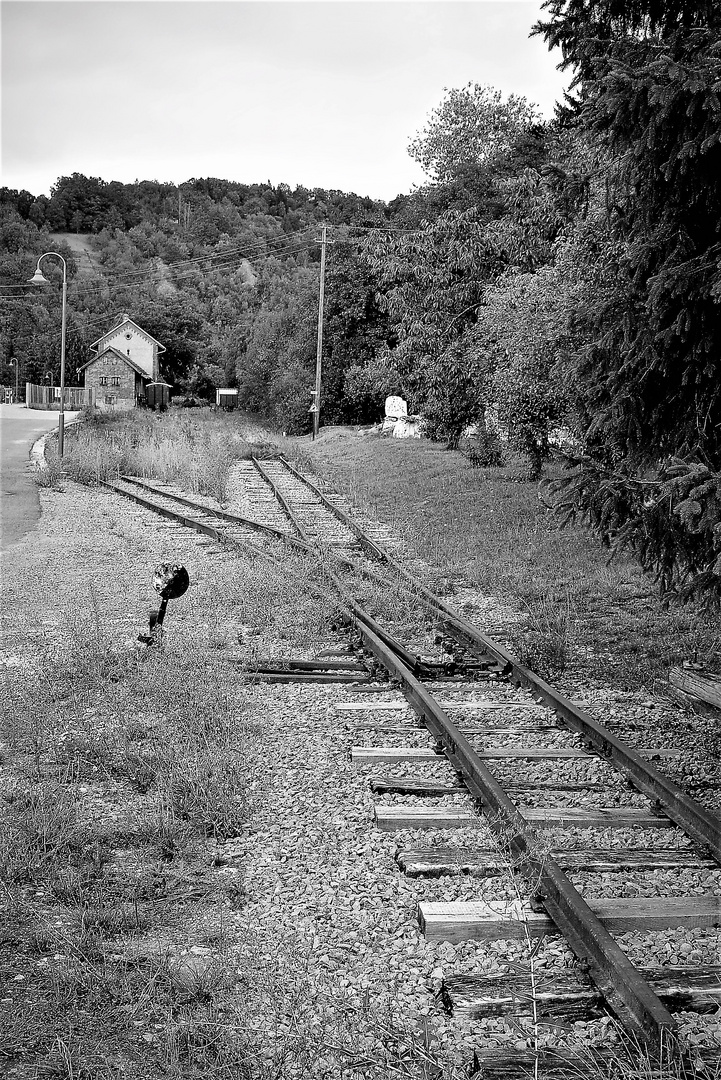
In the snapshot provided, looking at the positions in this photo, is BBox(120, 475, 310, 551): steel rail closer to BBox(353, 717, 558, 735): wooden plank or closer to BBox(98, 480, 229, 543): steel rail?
BBox(98, 480, 229, 543): steel rail

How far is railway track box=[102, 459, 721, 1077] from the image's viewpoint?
3.47 metres

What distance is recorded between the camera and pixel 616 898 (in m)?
4.15

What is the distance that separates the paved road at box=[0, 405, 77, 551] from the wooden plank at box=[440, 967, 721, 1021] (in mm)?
12897

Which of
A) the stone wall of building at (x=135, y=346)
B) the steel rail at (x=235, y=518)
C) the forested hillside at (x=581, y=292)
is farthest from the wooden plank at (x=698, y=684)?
the stone wall of building at (x=135, y=346)

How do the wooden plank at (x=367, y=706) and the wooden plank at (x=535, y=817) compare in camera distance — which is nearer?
the wooden plank at (x=535, y=817)

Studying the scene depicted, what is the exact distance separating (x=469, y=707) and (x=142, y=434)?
31.1 meters

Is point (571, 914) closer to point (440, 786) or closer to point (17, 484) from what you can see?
point (440, 786)

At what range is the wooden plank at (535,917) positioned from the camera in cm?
390

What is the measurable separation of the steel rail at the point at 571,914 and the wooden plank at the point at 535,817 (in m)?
0.14

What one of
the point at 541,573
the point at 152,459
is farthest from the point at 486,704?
the point at 152,459

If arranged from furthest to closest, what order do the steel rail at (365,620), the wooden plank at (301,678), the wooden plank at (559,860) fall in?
the steel rail at (365,620) → the wooden plank at (301,678) → the wooden plank at (559,860)

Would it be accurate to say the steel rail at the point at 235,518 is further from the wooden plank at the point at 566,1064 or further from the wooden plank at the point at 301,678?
the wooden plank at the point at 566,1064

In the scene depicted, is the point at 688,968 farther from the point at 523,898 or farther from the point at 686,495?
the point at 686,495

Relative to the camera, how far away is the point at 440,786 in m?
5.39
